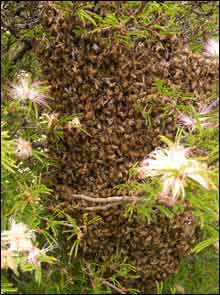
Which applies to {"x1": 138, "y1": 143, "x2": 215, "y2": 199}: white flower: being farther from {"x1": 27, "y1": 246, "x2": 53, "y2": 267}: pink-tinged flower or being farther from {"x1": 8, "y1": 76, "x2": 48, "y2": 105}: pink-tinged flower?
{"x1": 8, "y1": 76, "x2": 48, "y2": 105}: pink-tinged flower

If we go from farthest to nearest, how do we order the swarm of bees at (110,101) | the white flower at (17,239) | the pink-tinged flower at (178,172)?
the swarm of bees at (110,101) → the white flower at (17,239) → the pink-tinged flower at (178,172)

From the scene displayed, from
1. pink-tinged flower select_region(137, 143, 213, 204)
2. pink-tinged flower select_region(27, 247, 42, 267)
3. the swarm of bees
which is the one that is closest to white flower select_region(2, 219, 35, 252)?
pink-tinged flower select_region(27, 247, 42, 267)

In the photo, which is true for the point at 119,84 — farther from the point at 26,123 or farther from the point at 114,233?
the point at 114,233

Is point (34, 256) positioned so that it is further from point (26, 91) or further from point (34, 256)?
point (26, 91)

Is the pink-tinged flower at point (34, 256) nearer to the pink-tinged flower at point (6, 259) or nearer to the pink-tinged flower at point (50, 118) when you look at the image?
the pink-tinged flower at point (6, 259)

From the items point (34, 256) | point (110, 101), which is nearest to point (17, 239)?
point (34, 256)

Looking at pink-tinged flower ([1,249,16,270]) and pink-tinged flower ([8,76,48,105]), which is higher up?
pink-tinged flower ([8,76,48,105])

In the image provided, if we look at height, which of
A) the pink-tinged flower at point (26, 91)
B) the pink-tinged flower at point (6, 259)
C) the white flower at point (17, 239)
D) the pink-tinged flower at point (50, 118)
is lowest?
the pink-tinged flower at point (6, 259)

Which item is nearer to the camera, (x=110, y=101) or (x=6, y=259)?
(x=6, y=259)

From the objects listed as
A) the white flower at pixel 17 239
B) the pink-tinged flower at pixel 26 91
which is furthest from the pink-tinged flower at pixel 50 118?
the white flower at pixel 17 239

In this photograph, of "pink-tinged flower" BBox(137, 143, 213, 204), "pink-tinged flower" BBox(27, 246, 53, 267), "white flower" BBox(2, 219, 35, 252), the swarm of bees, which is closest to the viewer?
"pink-tinged flower" BBox(137, 143, 213, 204)
